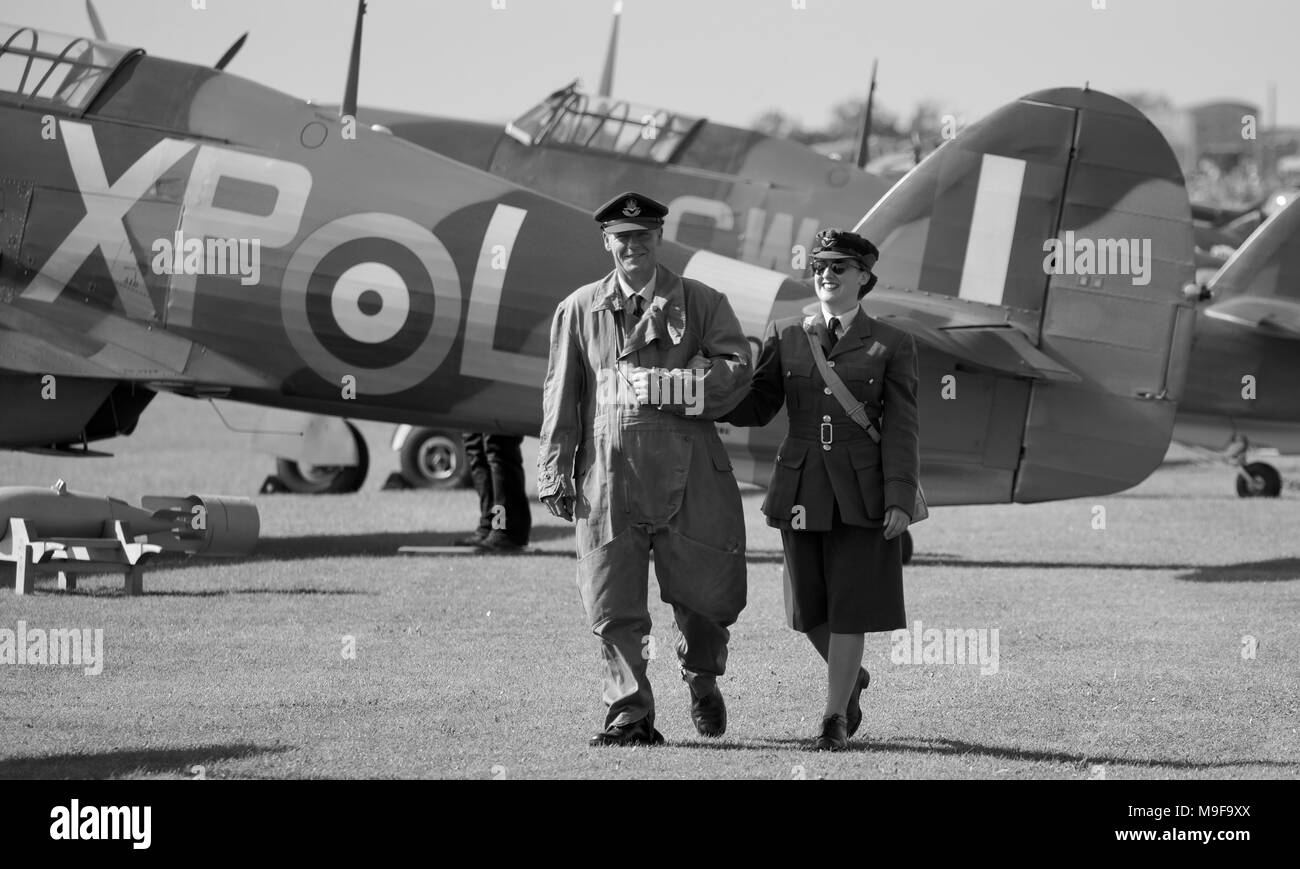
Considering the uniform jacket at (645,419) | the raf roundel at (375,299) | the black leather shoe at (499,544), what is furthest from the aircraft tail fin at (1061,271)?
the uniform jacket at (645,419)

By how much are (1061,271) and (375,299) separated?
14.6 ft

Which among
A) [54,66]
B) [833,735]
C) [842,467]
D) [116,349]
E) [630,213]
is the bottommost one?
[833,735]

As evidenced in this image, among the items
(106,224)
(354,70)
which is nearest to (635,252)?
(106,224)

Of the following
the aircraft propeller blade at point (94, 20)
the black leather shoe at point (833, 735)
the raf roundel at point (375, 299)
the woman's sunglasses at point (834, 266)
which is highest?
the aircraft propeller blade at point (94, 20)

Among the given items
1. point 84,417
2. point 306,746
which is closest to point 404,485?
point 84,417

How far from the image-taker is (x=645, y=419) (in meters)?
5.34

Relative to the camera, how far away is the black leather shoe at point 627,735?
5.34m

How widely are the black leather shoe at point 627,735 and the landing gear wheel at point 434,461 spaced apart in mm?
11335

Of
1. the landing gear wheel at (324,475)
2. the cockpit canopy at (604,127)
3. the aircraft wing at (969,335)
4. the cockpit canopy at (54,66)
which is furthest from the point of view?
the landing gear wheel at (324,475)

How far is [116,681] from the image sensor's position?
6.64 meters

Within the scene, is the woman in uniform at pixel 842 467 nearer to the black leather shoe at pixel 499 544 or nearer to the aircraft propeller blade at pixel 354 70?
the black leather shoe at pixel 499 544

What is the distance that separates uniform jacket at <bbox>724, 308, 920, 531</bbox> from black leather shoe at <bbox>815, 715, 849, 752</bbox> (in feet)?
2.17

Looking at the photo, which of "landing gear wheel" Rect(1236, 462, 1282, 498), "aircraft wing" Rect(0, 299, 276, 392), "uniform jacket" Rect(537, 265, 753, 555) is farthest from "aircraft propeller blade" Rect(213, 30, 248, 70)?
"landing gear wheel" Rect(1236, 462, 1282, 498)

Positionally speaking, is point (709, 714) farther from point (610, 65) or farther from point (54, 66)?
point (610, 65)
